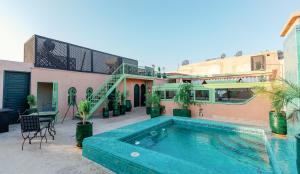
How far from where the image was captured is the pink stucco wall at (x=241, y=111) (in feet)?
26.2

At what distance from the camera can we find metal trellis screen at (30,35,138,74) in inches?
371

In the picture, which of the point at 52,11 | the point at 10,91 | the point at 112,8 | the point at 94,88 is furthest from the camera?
the point at 94,88

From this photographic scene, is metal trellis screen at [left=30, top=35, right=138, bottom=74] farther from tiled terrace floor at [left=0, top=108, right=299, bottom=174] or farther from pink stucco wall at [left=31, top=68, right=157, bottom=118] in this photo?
tiled terrace floor at [left=0, top=108, right=299, bottom=174]

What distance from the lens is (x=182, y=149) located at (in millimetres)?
5324

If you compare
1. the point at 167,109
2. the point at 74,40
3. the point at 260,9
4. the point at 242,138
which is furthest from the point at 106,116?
the point at 260,9

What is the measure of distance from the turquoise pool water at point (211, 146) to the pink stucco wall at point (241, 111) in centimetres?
262

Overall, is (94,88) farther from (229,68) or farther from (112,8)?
(229,68)

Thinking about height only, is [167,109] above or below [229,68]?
below

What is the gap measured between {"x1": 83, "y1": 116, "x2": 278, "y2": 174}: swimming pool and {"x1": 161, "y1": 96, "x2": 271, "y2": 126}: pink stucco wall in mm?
2499

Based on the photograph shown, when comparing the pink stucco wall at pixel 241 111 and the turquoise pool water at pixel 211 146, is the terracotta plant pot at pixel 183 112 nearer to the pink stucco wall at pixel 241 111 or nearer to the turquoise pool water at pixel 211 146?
the pink stucco wall at pixel 241 111

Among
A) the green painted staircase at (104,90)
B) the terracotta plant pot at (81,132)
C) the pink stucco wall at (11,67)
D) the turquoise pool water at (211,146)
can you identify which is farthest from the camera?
the green painted staircase at (104,90)

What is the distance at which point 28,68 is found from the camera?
8734mm

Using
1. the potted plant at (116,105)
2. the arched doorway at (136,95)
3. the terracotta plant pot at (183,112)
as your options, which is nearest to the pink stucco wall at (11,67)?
the potted plant at (116,105)

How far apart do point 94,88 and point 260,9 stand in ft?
43.4
